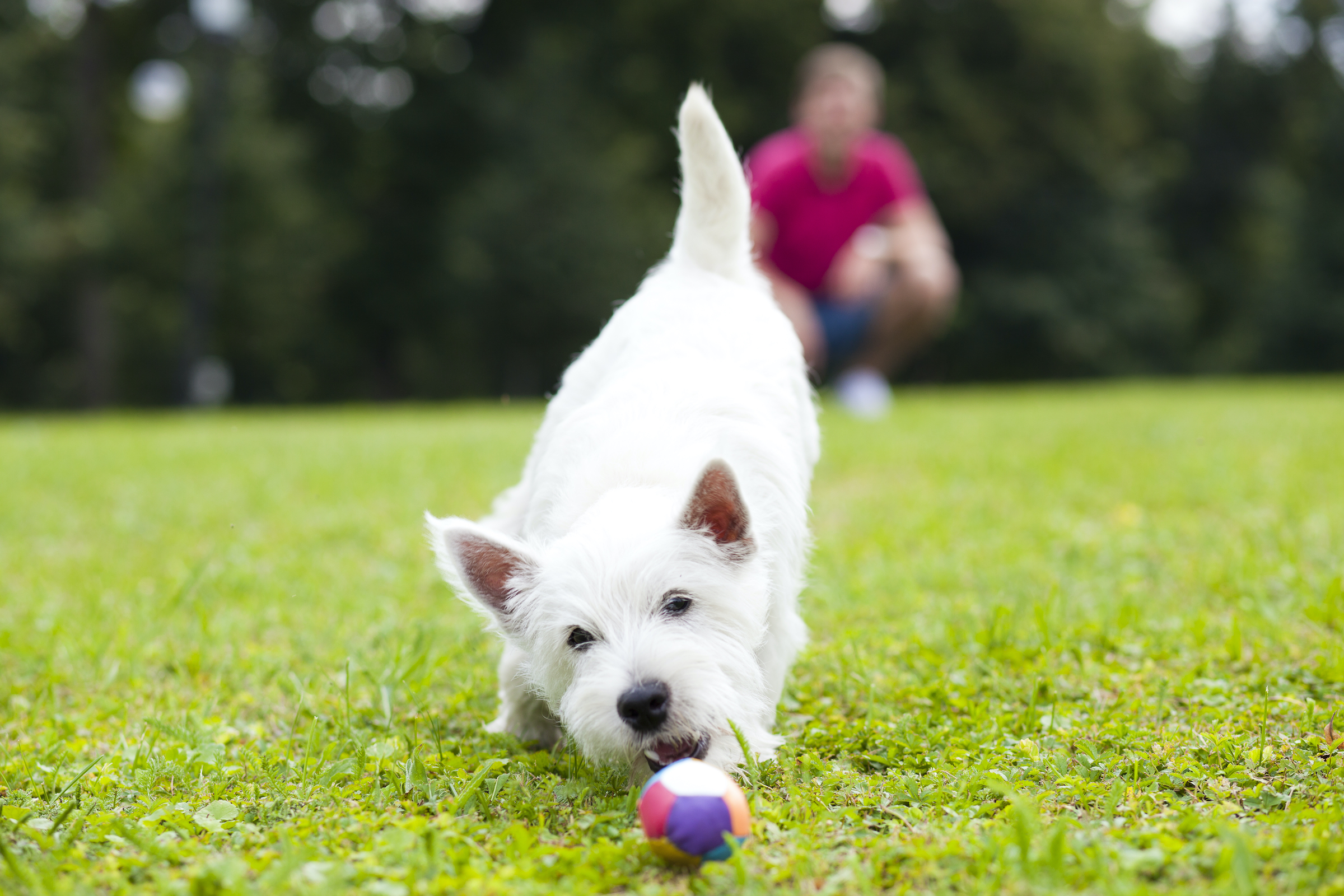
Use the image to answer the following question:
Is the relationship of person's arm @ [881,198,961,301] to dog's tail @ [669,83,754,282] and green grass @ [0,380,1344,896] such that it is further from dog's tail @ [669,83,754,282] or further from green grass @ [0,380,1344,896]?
dog's tail @ [669,83,754,282]

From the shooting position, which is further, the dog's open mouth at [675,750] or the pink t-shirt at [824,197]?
the pink t-shirt at [824,197]

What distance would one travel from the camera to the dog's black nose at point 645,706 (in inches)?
106

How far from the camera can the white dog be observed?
278 cm

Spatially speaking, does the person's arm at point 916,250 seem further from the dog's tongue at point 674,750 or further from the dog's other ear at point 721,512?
the dog's tongue at point 674,750

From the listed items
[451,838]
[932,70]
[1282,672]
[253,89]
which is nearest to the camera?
[451,838]

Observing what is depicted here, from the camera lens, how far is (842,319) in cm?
1182

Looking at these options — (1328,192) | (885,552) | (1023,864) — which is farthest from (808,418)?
(1328,192)

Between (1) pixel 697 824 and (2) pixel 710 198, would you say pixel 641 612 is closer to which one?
(1) pixel 697 824

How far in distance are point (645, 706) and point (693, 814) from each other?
0.37 meters

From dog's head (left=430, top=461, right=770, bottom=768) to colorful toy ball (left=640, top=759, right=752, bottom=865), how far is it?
0.23 metres

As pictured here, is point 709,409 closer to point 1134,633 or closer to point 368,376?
point 1134,633

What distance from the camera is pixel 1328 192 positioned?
36188 mm

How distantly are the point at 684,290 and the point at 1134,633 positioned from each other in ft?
6.58

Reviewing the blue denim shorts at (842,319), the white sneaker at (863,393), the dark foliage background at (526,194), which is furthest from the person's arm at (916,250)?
the dark foliage background at (526,194)
